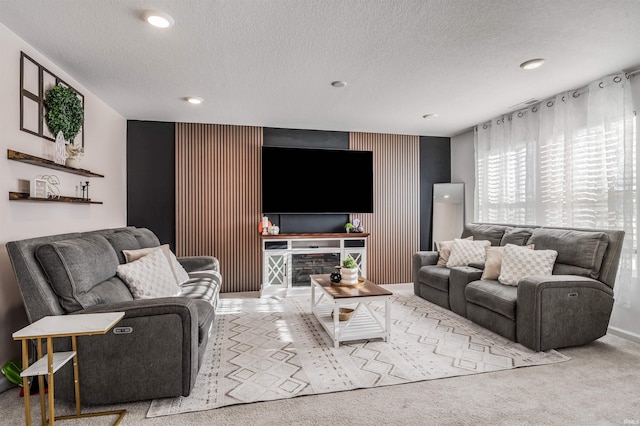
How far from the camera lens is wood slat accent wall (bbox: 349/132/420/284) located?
17.6 feet

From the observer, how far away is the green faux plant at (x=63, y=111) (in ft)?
8.85

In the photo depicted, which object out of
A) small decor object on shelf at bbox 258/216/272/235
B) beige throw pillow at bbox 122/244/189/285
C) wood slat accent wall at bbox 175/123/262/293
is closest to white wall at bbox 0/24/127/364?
beige throw pillow at bbox 122/244/189/285

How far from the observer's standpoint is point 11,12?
211 cm

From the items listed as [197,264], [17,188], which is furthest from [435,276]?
[17,188]

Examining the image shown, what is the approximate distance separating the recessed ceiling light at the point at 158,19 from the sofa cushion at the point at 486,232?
13.0 feet

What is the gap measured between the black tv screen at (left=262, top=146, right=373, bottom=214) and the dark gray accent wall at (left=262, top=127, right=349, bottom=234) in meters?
0.17

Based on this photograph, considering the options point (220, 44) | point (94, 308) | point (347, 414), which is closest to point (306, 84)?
point (220, 44)

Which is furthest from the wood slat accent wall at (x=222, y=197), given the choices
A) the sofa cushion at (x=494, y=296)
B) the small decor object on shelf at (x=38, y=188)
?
the sofa cushion at (x=494, y=296)

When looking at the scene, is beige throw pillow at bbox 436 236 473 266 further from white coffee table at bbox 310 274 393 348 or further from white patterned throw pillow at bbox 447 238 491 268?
white coffee table at bbox 310 274 393 348

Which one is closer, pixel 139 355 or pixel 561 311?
pixel 139 355

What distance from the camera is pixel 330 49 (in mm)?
2611

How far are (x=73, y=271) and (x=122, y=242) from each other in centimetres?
102

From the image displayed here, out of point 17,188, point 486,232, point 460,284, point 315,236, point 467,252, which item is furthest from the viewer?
point 315,236

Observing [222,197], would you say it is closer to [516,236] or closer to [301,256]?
[301,256]
